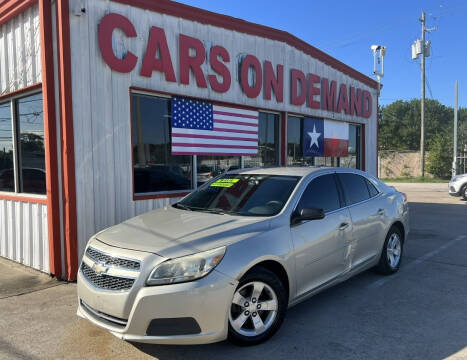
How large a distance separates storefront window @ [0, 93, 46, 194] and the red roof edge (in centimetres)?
231

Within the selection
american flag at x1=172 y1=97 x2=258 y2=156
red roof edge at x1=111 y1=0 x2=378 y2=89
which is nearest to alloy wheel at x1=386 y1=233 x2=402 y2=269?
american flag at x1=172 y1=97 x2=258 y2=156

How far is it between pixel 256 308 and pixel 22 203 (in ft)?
15.6

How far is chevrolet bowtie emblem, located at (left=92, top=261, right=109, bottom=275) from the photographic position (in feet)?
10.8

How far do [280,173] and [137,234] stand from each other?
187 centimetres

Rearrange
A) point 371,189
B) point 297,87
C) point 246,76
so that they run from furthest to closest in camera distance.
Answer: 1. point 297,87
2. point 246,76
3. point 371,189

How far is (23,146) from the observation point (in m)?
6.58

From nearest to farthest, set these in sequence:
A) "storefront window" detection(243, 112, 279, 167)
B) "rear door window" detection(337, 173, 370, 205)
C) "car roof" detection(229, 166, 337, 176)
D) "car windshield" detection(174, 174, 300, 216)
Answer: "car windshield" detection(174, 174, 300, 216), "car roof" detection(229, 166, 337, 176), "rear door window" detection(337, 173, 370, 205), "storefront window" detection(243, 112, 279, 167)

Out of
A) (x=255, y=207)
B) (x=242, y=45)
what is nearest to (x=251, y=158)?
(x=242, y=45)

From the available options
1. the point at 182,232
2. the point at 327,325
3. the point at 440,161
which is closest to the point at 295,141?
the point at 327,325

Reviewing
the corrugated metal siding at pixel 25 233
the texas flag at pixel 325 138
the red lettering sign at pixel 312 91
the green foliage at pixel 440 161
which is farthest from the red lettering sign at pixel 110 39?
the green foliage at pixel 440 161

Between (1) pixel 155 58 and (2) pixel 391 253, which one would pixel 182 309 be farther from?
(1) pixel 155 58

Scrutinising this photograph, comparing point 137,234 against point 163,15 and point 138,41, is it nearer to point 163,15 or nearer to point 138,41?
point 138,41

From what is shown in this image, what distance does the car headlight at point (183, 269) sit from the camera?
305cm

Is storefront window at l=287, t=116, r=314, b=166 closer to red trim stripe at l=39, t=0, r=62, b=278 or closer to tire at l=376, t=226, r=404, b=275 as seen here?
tire at l=376, t=226, r=404, b=275
